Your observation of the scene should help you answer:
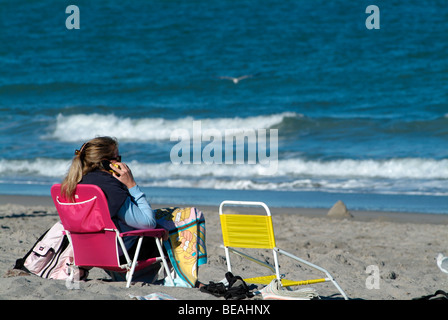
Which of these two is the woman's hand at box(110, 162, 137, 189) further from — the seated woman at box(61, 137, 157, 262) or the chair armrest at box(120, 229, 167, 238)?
the chair armrest at box(120, 229, 167, 238)

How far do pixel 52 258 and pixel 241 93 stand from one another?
17328mm

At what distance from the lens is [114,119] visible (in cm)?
1988

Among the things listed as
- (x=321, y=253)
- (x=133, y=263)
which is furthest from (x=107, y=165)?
(x=321, y=253)

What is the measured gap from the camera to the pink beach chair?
3.80m

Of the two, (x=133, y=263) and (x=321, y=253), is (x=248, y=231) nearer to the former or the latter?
(x=133, y=263)

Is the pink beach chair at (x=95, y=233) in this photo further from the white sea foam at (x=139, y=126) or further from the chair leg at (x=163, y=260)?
the white sea foam at (x=139, y=126)

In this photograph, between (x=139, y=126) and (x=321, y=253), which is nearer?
(x=321, y=253)

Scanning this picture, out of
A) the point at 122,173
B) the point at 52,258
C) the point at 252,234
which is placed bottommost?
the point at 52,258

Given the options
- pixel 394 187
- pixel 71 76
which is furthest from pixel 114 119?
pixel 394 187

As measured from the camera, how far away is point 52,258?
4359mm

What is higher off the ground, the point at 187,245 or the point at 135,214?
the point at 135,214

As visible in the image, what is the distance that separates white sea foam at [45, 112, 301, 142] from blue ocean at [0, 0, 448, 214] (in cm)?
6

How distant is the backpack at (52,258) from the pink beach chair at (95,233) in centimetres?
26
